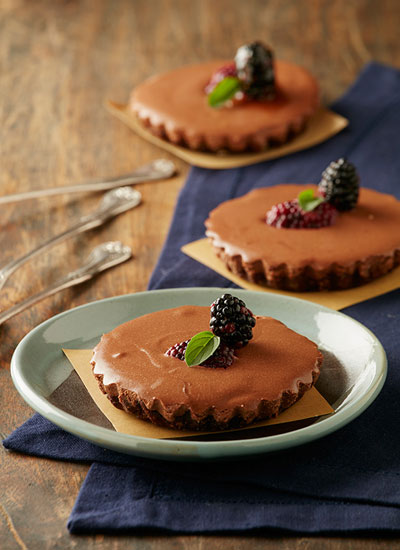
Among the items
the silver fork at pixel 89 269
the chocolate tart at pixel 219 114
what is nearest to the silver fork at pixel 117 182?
the chocolate tart at pixel 219 114

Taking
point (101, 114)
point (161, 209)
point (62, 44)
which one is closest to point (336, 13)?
point (62, 44)

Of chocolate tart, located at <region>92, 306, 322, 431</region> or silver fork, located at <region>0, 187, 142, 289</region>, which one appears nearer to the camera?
chocolate tart, located at <region>92, 306, 322, 431</region>

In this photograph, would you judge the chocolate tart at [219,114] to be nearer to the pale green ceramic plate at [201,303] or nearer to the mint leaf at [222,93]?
the mint leaf at [222,93]

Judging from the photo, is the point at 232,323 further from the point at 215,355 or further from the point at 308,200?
the point at 308,200

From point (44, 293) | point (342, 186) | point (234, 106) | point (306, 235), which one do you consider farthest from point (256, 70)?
point (44, 293)

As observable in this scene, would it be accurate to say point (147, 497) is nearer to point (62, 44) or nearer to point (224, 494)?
point (224, 494)

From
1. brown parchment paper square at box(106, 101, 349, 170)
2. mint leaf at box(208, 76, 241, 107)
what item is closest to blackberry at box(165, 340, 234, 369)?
brown parchment paper square at box(106, 101, 349, 170)

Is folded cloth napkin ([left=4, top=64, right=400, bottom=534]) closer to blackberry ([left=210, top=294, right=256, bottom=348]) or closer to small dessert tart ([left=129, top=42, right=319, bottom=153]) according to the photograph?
blackberry ([left=210, top=294, right=256, bottom=348])

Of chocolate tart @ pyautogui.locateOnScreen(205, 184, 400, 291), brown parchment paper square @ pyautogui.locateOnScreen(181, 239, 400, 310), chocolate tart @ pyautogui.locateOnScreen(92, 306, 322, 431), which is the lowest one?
brown parchment paper square @ pyautogui.locateOnScreen(181, 239, 400, 310)
